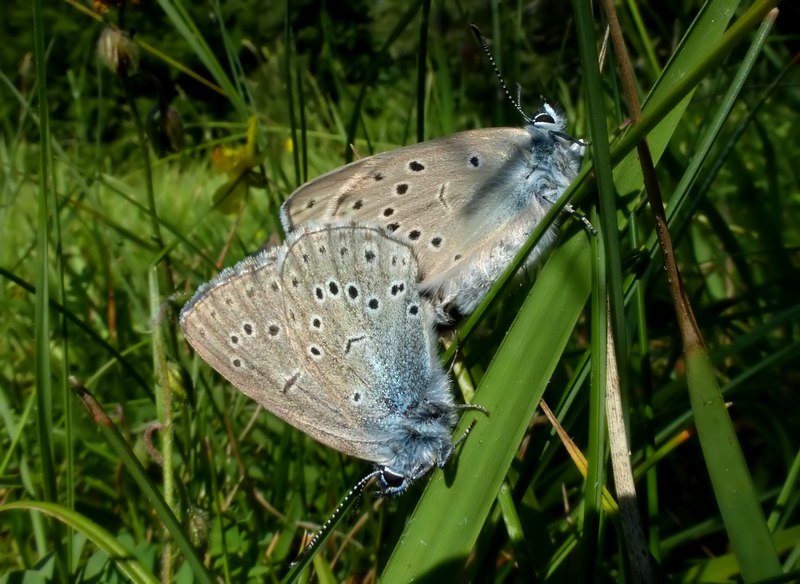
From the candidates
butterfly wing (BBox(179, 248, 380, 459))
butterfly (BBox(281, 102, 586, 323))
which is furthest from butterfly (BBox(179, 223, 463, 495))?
butterfly (BBox(281, 102, 586, 323))

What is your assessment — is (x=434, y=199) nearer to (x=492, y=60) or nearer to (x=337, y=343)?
(x=492, y=60)

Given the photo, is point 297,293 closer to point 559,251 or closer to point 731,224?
point 559,251

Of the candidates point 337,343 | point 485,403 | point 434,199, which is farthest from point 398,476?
point 434,199

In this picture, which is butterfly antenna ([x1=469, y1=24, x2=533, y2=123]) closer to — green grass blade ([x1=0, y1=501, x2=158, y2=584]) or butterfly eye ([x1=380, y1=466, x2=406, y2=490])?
butterfly eye ([x1=380, y1=466, x2=406, y2=490])

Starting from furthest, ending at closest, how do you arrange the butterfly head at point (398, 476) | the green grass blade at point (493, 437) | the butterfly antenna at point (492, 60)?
the butterfly antenna at point (492, 60)
the butterfly head at point (398, 476)
the green grass blade at point (493, 437)

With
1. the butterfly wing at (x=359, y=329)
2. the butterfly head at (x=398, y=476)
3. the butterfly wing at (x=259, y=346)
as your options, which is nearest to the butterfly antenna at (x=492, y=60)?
the butterfly wing at (x=359, y=329)

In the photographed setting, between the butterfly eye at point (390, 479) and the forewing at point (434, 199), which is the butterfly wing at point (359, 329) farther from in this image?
the forewing at point (434, 199)
